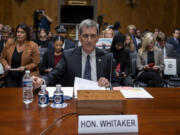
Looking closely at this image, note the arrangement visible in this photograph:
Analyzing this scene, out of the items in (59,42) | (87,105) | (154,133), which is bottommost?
(154,133)

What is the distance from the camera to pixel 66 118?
62.2 inches

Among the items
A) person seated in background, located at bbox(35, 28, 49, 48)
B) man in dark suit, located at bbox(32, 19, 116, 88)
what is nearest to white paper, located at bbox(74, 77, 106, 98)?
man in dark suit, located at bbox(32, 19, 116, 88)

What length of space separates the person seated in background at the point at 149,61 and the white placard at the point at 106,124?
3.12 meters

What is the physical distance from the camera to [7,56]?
4.07 metres

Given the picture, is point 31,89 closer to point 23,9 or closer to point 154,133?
point 154,133

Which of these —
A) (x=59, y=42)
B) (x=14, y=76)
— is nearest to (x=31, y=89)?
(x=14, y=76)

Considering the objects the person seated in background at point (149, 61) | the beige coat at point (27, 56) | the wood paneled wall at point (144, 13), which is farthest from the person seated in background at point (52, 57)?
the wood paneled wall at point (144, 13)

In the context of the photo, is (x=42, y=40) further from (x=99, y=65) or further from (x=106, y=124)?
(x=106, y=124)

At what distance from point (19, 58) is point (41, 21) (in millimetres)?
5113

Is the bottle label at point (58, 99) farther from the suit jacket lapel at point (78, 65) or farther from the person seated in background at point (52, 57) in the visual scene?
the person seated in background at point (52, 57)

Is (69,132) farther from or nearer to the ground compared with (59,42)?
nearer to the ground

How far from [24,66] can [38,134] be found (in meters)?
2.84

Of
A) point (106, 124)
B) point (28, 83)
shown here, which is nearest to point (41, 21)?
point (28, 83)

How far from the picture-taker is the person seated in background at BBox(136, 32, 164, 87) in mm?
4414
